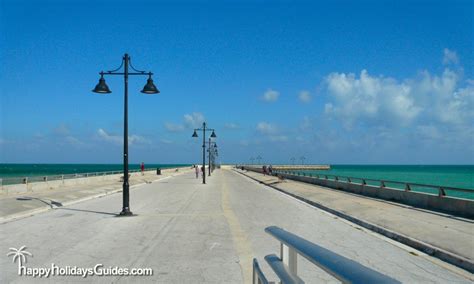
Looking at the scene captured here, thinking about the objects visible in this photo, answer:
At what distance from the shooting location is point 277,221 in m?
16.7

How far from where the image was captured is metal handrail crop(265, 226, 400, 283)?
7.66 ft

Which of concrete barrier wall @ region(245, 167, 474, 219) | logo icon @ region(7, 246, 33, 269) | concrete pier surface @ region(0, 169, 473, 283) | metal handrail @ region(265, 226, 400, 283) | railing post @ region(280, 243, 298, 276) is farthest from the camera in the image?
concrete barrier wall @ region(245, 167, 474, 219)

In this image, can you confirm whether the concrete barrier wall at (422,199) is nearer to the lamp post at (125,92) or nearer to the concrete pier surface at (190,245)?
the concrete pier surface at (190,245)

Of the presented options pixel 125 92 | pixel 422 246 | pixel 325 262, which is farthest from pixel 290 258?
pixel 125 92

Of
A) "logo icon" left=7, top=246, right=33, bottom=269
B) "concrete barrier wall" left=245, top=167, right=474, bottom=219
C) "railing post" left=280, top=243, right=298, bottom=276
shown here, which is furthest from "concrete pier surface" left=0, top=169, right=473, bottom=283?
"concrete barrier wall" left=245, top=167, right=474, bottom=219

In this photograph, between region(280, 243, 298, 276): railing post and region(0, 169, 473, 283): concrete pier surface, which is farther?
region(0, 169, 473, 283): concrete pier surface

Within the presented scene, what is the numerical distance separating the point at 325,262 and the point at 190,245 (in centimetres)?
890

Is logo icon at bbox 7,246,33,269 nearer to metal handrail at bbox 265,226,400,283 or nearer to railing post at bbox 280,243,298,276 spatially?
metal handrail at bbox 265,226,400,283

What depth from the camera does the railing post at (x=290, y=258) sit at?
3.84 meters

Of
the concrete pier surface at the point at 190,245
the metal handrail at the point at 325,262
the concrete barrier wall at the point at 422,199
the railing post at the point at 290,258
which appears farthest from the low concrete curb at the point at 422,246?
the railing post at the point at 290,258

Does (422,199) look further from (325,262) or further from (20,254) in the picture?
(325,262)

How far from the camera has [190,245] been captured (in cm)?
1148

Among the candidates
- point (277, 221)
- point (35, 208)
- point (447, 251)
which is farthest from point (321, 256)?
point (35, 208)

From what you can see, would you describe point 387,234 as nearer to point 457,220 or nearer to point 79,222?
point 457,220
